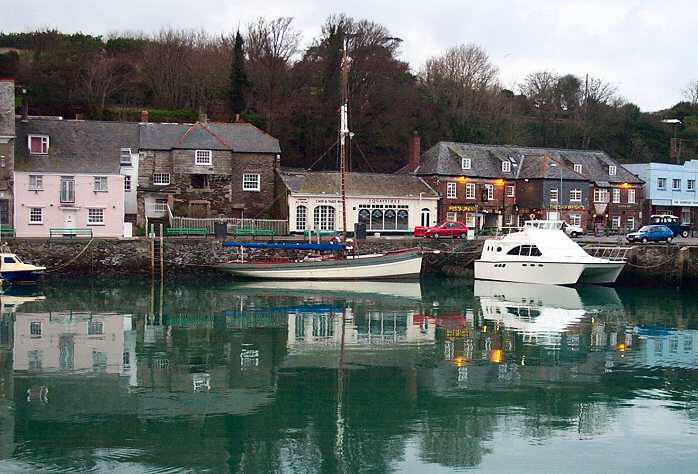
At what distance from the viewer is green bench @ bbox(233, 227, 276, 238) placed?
158 feet

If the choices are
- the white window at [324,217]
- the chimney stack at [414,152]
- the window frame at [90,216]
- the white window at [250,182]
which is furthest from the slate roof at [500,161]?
the window frame at [90,216]

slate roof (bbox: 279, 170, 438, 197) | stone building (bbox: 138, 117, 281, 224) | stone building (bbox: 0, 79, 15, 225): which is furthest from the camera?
slate roof (bbox: 279, 170, 438, 197)

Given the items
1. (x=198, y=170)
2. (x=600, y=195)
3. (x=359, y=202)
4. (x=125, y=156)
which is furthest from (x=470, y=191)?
(x=125, y=156)

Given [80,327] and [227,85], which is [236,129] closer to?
[227,85]

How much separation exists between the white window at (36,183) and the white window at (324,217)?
16071 mm

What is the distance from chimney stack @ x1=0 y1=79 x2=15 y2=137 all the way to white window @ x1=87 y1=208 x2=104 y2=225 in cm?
595

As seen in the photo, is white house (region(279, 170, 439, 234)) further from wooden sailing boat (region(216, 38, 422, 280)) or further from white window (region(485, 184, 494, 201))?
wooden sailing boat (region(216, 38, 422, 280))

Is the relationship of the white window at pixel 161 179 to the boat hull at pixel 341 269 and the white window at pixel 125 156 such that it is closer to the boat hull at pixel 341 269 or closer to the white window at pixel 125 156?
the white window at pixel 125 156

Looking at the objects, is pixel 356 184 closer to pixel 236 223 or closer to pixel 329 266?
pixel 236 223

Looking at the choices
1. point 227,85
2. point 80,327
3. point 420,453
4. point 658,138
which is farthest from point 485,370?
point 658,138

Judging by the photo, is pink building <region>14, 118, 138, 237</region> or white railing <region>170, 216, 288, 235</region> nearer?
pink building <region>14, 118, 138, 237</region>

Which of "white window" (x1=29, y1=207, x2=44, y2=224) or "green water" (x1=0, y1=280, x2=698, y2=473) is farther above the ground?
"white window" (x1=29, y1=207, x2=44, y2=224)

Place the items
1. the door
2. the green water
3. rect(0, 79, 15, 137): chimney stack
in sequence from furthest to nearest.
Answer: the door, rect(0, 79, 15, 137): chimney stack, the green water

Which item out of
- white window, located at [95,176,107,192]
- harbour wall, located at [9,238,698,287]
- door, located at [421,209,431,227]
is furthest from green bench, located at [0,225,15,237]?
door, located at [421,209,431,227]
